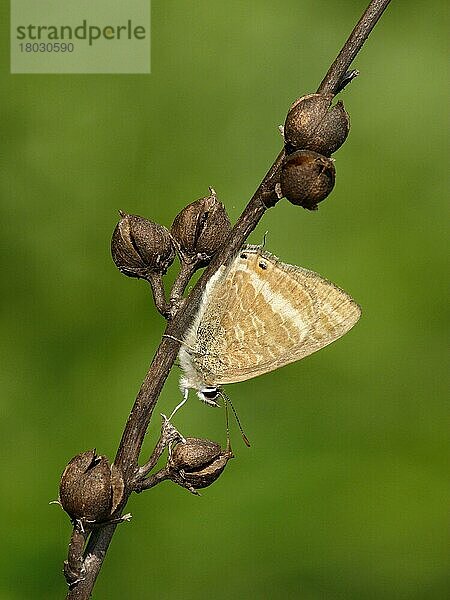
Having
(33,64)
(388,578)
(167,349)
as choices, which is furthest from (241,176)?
(167,349)

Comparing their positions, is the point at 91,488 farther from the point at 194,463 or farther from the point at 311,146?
the point at 311,146

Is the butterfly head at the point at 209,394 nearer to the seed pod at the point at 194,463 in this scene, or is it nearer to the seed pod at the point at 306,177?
the seed pod at the point at 194,463

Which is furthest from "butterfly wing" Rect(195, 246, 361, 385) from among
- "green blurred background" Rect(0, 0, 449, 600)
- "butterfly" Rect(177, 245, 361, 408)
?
"green blurred background" Rect(0, 0, 449, 600)

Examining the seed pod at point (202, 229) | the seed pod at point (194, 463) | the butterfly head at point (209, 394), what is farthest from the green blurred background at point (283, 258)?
the seed pod at point (202, 229)

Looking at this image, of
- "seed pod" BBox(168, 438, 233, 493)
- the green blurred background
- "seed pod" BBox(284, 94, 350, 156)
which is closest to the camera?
"seed pod" BBox(284, 94, 350, 156)

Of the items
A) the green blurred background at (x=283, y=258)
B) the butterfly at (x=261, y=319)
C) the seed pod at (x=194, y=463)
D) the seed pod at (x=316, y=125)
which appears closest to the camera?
the seed pod at (x=316, y=125)

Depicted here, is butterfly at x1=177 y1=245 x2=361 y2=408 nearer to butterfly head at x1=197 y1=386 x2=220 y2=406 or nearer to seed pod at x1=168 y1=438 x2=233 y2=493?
butterfly head at x1=197 y1=386 x2=220 y2=406
